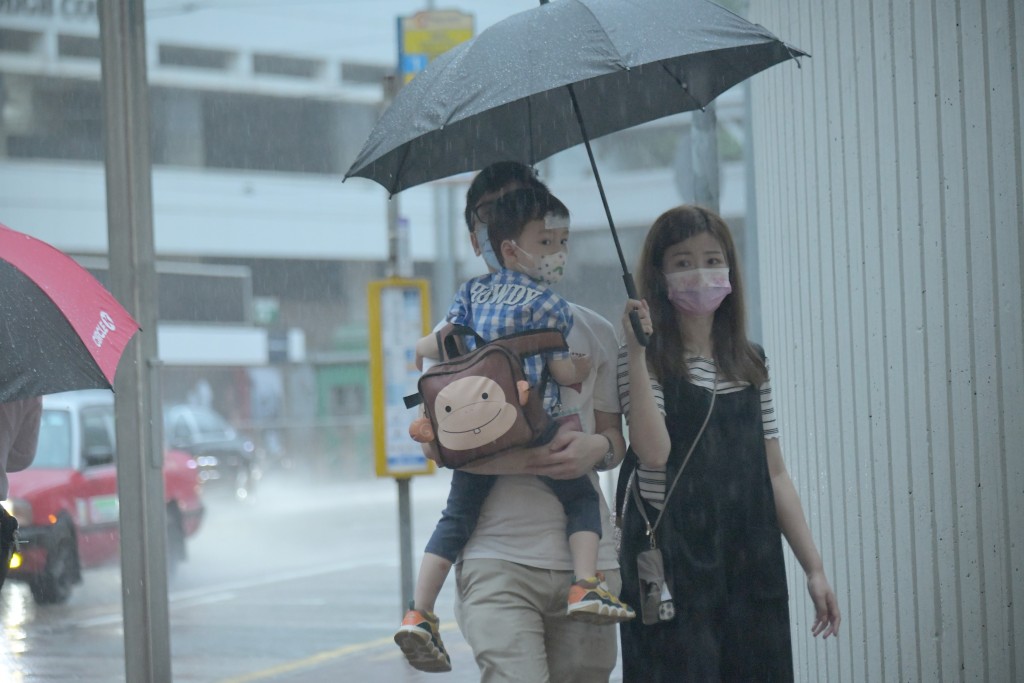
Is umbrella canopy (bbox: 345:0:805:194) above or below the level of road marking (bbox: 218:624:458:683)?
above

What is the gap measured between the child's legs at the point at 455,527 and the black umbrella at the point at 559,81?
2.16 ft

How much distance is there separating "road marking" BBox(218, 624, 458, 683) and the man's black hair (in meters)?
4.98

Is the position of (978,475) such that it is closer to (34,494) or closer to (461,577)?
(461,577)

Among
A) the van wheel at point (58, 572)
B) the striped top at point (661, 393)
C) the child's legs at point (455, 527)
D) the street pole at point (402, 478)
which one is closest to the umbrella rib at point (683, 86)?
the striped top at point (661, 393)

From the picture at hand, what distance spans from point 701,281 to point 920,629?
5.67 feet

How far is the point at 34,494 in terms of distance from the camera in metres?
11.5

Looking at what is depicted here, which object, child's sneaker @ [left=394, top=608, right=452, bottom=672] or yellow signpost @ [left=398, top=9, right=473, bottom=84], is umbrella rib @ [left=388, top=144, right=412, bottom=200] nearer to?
child's sneaker @ [left=394, top=608, right=452, bottom=672]

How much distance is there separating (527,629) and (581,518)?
31 cm

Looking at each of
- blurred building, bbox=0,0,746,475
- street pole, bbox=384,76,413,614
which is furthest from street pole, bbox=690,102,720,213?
blurred building, bbox=0,0,746,475

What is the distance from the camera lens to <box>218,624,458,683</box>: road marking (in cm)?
800

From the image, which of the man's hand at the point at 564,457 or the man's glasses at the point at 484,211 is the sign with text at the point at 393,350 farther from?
the man's hand at the point at 564,457

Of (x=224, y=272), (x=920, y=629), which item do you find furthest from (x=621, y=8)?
A: (x=224, y=272)

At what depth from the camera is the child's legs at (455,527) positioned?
3514 mm

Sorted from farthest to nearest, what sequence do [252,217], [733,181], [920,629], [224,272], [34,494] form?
1. [252,217]
2. [733,181]
3. [224,272]
4. [34,494]
5. [920,629]
